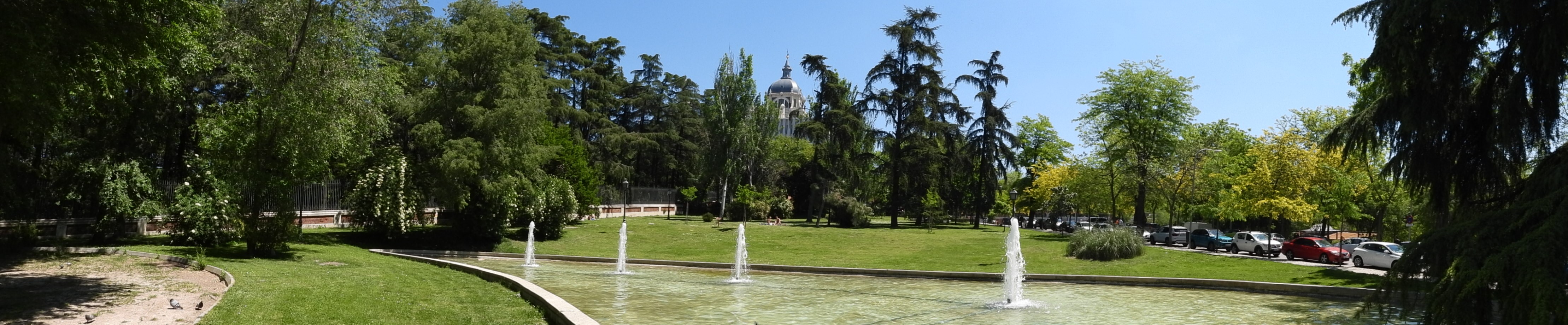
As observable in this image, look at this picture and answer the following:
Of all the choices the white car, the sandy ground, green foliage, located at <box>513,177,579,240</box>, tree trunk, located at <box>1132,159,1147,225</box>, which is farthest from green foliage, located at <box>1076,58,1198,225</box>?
the sandy ground

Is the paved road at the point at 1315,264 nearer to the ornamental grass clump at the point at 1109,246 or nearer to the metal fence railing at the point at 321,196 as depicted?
the ornamental grass clump at the point at 1109,246

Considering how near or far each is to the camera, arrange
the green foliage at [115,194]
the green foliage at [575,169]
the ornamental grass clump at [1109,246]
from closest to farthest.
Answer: the green foliage at [115,194] → the ornamental grass clump at [1109,246] → the green foliage at [575,169]

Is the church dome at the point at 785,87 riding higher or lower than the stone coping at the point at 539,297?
higher

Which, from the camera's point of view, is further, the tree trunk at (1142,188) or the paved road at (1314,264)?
the tree trunk at (1142,188)

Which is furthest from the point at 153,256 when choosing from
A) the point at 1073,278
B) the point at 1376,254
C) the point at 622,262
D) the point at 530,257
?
the point at 1376,254

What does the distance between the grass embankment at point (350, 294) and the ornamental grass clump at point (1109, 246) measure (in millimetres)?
17315

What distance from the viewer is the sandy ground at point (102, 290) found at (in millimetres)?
10148

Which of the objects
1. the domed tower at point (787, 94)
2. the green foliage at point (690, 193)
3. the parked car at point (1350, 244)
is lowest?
the parked car at point (1350, 244)

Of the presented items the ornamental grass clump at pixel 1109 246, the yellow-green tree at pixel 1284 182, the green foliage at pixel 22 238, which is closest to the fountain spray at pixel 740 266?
the ornamental grass clump at pixel 1109 246

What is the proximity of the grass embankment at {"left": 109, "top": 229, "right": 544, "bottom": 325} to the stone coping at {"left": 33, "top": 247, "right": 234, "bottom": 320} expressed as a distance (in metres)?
0.21

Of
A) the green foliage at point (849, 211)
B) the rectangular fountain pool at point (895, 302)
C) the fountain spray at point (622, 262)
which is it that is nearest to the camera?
the rectangular fountain pool at point (895, 302)

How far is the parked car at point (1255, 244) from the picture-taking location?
3516cm

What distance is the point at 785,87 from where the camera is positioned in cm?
16800

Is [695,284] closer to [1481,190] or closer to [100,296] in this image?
[100,296]
